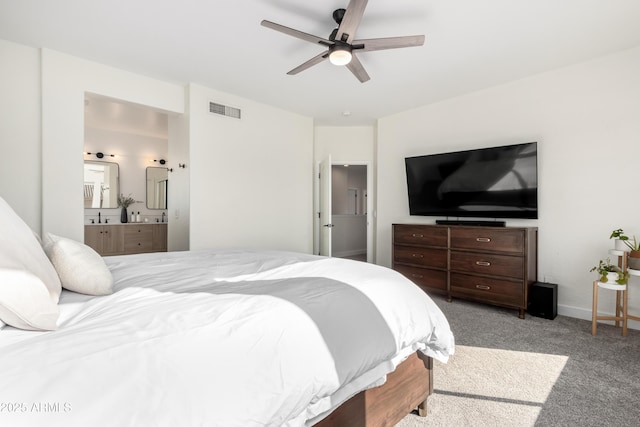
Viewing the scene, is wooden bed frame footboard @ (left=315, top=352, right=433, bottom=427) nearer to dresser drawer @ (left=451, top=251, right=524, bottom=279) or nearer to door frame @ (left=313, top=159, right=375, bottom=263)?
dresser drawer @ (left=451, top=251, right=524, bottom=279)

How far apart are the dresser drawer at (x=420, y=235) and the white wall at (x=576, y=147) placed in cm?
84

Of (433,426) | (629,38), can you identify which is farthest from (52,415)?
(629,38)

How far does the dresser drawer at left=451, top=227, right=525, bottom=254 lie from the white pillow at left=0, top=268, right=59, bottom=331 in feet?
12.0

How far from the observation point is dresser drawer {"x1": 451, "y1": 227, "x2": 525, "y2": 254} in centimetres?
326

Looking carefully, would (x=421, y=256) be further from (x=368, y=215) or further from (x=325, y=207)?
(x=325, y=207)

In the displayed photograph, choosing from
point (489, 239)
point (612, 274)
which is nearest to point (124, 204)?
point (489, 239)

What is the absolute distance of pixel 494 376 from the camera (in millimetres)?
2070

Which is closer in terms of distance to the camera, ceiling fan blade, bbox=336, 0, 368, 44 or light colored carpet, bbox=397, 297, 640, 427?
light colored carpet, bbox=397, 297, 640, 427

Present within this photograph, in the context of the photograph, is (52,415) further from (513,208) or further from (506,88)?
(506,88)

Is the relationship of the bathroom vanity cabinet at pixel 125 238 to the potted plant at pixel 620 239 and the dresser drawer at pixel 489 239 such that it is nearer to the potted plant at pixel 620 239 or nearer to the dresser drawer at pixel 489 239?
the dresser drawer at pixel 489 239

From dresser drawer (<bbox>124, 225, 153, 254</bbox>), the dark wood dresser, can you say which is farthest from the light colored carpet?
dresser drawer (<bbox>124, 225, 153, 254</bbox>)

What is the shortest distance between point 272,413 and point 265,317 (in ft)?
0.88

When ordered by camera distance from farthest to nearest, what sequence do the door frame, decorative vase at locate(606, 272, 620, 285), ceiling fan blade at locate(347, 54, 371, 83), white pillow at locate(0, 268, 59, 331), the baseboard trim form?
the door frame
the baseboard trim
decorative vase at locate(606, 272, 620, 285)
ceiling fan blade at locate(347, 54, 371, 83)
white pillow at locate(0, 268, 59, 331)

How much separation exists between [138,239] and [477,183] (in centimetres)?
541
